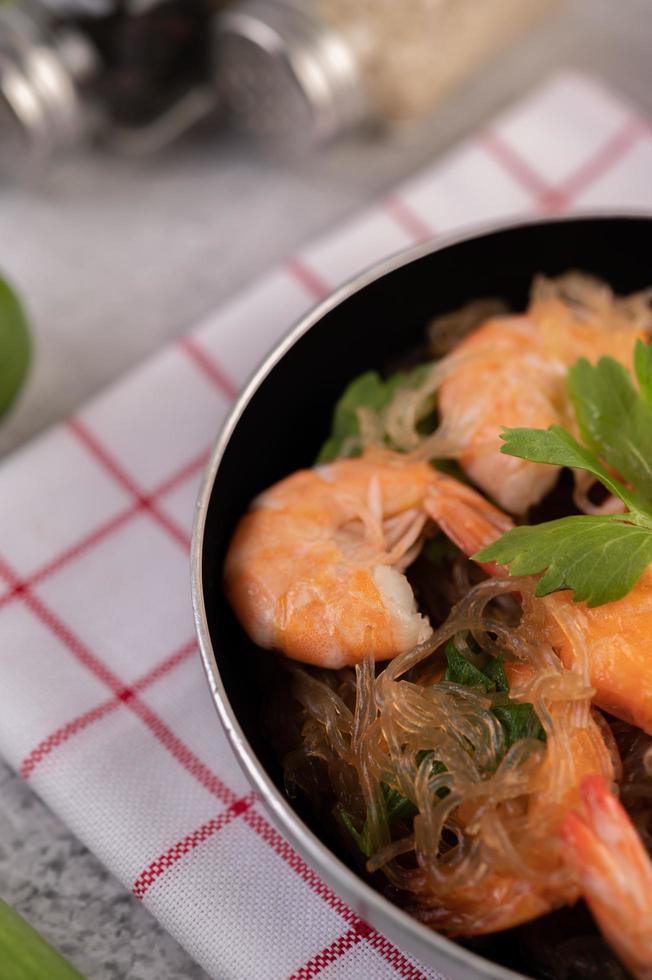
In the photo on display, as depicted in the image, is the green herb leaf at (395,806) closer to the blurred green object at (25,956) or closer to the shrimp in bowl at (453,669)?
the shrimp in bowl at (453,669)

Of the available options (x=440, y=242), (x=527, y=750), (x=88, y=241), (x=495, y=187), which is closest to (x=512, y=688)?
(x=527, y=750)

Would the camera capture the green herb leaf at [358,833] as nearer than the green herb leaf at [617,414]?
Yes

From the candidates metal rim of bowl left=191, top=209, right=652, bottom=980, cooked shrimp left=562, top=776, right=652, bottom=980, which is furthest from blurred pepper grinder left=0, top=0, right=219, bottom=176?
cooked shrimp left=562, top=776, right=652, bottom=980

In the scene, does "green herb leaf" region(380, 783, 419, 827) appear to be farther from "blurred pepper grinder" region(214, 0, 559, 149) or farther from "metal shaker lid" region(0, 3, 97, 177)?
"metal shaker lid" region(0, 3, 97, 177)

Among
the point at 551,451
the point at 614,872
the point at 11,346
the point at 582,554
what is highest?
the point at 11,346

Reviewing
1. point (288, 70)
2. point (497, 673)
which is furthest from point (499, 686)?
point (288, 70)

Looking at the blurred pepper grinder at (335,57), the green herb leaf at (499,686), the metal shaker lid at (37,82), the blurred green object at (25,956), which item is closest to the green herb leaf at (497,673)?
the green herb leaf at (499,686)

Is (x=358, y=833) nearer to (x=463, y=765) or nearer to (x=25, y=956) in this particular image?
(x=463, y=765)
